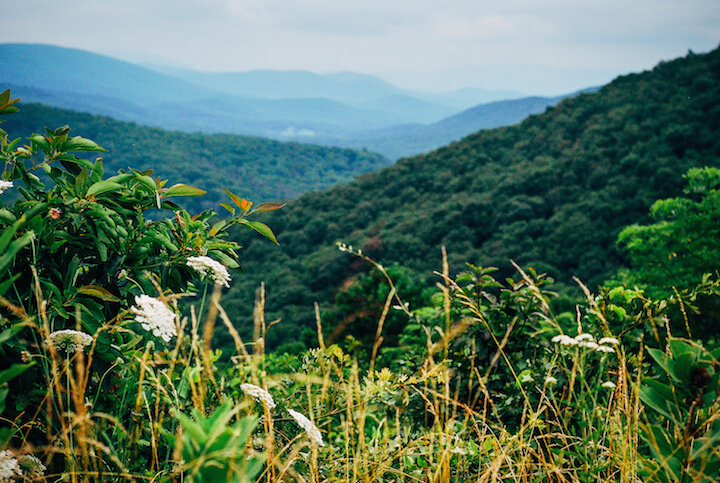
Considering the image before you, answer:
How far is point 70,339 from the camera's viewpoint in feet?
3.06

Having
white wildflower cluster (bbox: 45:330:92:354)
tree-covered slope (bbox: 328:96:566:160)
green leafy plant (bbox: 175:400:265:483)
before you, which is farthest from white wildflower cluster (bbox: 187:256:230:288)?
tree-covered slope (bbox: 328:96:566:160)

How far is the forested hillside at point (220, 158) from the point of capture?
32.8m

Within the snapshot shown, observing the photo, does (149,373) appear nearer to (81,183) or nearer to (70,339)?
(70,339)

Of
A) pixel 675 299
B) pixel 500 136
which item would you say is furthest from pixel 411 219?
pixel 675 299

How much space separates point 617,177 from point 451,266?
7.98 meters

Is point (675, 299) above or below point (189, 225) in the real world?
below

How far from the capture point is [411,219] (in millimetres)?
19750

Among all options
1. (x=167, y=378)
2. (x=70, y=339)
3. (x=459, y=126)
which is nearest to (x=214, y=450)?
(x=167, y=378)

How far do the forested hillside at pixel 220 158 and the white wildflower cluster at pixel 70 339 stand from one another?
2600 centimetres

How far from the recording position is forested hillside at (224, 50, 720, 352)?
15633 millimetres

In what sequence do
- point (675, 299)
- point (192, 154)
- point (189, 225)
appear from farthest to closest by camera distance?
1. point (192, 154)
2. point (675, 299)
3. point (189, 225)

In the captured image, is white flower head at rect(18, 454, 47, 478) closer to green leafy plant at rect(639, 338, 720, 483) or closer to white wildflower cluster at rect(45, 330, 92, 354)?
white wildflower cluster at rect(45, 330, 92, 354)

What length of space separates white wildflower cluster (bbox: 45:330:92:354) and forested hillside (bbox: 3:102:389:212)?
26.0 metres

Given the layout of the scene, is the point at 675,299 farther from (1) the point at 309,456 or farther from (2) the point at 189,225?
(2) the point at 189,225
